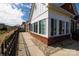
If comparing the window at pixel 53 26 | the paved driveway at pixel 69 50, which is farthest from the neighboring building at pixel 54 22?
the paved driveway at pixel 69 50

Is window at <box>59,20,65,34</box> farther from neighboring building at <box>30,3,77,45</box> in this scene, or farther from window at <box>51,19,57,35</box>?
window at <box>51,19,57,35</box>

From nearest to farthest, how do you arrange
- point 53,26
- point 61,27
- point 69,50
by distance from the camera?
1. point 69,50
2. point 53,26
3. point 61,27

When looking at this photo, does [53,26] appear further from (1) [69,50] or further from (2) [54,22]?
(1) [69,50]

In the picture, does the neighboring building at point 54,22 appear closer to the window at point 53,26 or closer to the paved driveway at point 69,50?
the window at point 53,26

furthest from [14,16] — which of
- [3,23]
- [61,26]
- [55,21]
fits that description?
[61,26]

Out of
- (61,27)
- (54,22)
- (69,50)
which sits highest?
(54,22)

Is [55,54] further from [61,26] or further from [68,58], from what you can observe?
[61,26]

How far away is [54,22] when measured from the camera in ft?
13.3

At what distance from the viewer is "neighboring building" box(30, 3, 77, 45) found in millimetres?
3721

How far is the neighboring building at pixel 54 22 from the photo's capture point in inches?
146

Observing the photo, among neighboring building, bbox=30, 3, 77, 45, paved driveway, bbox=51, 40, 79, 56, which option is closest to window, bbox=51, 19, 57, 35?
neighboring building, bbox=30, 3, 77, 45

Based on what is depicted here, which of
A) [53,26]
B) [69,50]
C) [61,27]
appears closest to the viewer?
[69,50]

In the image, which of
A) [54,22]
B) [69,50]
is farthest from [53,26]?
[69,50]

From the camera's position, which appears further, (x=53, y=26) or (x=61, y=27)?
(x=61, y=27)
